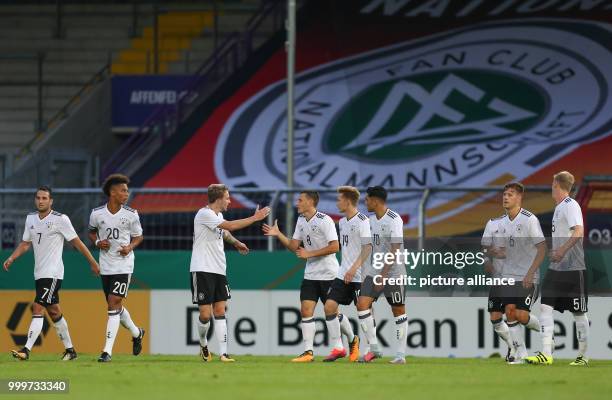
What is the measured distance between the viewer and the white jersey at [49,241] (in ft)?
54.4

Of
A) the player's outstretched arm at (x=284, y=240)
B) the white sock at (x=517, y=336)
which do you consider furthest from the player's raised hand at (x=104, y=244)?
the white sock at (x=517, y=336)

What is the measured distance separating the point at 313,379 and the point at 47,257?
4456 millimetres

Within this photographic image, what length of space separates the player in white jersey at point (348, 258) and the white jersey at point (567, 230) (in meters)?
2.15

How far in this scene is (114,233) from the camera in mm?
16516

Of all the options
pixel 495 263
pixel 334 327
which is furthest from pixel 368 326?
pixel 495 263

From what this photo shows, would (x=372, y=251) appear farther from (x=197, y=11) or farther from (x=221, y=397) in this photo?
(x=197, y=11)

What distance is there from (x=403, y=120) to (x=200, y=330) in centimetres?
1225

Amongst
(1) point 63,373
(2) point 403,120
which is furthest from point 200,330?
(2) point 403,120

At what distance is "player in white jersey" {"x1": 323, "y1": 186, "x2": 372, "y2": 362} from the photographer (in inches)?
640

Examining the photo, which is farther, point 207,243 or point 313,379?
point 207,243

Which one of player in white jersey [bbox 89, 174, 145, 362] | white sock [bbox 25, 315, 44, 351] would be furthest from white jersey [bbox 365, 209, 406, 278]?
white sock [bbox 25, 315, 44, 351]

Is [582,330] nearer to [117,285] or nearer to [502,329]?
[502,329]

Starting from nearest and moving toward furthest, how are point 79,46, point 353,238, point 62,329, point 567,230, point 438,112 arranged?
point 567,230, point 353,238, point 62,329, point 438,112, point 79,46

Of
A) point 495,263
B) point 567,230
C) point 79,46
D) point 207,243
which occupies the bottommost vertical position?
point 495,263
